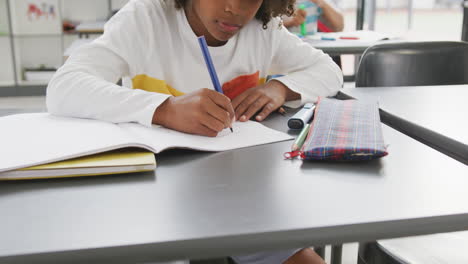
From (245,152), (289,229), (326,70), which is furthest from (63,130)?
(326,70)

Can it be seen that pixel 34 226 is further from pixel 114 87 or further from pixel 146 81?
pixel 146 81

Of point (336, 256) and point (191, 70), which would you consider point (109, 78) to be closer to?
point (191, 70)

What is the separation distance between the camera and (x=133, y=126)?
0.80 metres

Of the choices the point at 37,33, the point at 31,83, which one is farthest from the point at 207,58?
the point at 37,33

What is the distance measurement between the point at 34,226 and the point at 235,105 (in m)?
0.56

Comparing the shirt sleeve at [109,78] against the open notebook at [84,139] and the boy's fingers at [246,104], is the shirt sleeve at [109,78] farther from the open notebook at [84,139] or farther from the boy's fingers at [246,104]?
the boy's fingers at [246,104]

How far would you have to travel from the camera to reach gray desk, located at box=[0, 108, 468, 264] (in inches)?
17.5

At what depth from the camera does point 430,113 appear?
950 mm

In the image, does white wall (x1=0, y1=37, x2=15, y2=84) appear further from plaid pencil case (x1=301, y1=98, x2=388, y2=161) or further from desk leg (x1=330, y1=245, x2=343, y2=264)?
plaid pencil case (x1=301, y1=98, x2=388, y2=161)

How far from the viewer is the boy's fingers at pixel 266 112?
933mm

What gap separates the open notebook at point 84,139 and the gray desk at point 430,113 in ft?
0.83

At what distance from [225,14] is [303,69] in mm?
318

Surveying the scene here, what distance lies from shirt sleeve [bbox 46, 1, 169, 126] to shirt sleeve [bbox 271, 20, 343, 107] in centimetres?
35

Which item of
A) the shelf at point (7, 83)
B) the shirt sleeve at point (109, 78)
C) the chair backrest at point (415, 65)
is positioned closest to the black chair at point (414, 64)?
the chair backrest at point (415, 65)
